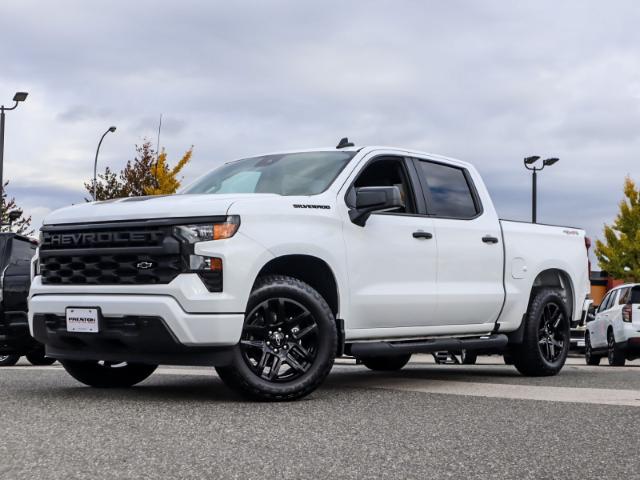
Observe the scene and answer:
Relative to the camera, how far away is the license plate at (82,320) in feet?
19.9

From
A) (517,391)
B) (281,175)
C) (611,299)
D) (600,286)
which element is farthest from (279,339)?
(600,286)

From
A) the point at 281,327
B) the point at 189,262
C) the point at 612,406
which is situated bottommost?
the point at 612,406

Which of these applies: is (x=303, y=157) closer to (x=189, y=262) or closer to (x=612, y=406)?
(x=189, y=262)

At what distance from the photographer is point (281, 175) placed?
7215mm

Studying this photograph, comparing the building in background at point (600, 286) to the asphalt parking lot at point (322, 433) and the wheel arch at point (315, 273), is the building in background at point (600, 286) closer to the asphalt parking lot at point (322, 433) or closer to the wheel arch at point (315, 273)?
the asphalt parking lot at point (322, 433)

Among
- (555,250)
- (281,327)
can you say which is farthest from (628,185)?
(281,327)

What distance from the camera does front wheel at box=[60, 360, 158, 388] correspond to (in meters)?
7.11

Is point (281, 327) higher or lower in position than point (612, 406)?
higher

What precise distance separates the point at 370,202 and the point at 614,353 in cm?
1142

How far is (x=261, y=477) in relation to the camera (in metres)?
3.87

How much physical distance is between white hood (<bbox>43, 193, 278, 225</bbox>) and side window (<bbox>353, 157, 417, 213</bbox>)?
1178 millimetres

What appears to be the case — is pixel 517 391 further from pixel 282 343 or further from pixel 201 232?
pixel 201 232

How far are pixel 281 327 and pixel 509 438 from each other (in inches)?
73.0

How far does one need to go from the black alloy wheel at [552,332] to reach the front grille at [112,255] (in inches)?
173
